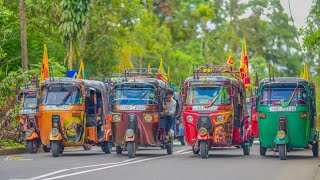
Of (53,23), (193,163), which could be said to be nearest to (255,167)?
(193,163)

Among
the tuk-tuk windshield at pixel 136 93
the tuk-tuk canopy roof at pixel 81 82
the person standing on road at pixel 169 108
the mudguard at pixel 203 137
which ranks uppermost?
the tuk-tuk canopy roof at pixel 81 82

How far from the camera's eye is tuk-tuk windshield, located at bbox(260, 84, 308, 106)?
27500mm

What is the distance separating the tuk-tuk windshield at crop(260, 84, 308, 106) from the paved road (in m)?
1.84

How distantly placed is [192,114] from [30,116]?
26.6 feet

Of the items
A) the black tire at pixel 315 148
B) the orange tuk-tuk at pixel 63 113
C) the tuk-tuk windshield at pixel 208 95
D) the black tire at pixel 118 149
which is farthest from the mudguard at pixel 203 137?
the orange tuk-tuk at pixel 63 113

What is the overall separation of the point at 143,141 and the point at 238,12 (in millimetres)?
66135

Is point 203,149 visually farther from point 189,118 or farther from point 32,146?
point 32,146

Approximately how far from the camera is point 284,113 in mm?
27328

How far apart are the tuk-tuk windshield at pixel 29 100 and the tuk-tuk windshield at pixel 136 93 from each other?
254 inches

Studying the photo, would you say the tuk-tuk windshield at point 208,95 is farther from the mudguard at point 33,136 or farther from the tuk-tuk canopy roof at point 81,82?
the mudguard at point 33,136

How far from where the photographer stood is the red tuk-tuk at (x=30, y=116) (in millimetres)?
31745

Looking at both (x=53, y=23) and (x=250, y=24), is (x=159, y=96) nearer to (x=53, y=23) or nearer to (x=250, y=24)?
(x=53, y=23)

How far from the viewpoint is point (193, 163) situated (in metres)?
24.9

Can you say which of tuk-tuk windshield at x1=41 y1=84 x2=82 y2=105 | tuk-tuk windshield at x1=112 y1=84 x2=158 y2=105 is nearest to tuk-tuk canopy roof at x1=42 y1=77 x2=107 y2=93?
tuk-tuk windshield at x1=41 y1=84 x2=82 y2=105
